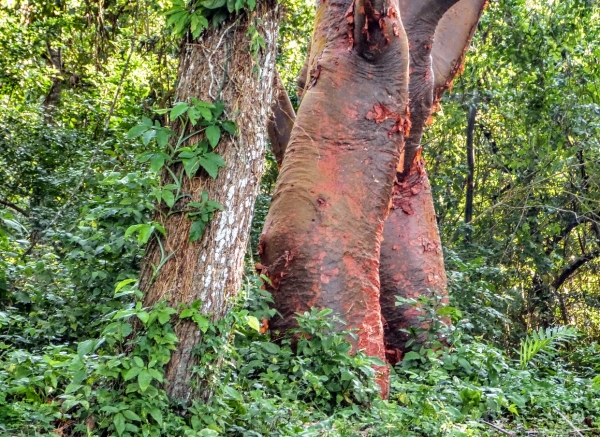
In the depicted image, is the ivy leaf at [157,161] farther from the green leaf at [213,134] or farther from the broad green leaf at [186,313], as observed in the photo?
the broad green leaf at [186,313]

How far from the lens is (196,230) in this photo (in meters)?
3.54

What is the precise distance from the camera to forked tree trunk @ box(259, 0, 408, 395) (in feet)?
17.1

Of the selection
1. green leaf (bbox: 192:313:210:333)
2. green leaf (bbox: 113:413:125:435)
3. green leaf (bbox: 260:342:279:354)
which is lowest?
green leaf (bbox: 113:413:125:435)

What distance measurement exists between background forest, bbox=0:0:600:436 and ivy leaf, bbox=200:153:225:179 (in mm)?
247

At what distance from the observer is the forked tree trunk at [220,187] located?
3549mm

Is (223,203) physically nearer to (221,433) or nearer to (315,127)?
(221,433)

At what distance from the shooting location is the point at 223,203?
3.64 meters

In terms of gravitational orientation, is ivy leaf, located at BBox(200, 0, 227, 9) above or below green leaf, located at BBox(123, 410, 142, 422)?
above

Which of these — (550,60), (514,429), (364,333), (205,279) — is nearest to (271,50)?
(205,279)

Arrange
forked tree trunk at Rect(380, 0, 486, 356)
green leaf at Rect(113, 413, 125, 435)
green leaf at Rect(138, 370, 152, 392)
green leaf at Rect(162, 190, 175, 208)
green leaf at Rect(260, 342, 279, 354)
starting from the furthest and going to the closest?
1. forked tree trunk at Rect(380, 0, 486, 356)
2. green leaf at Rect(260, 342, 279, 354)
3. green leaf at Rect(162, 190, 175, 208)
4. green leaf at Rect(138, 370, 152, 392)
5. green leaf at Rect(113, 413, 125, 435)

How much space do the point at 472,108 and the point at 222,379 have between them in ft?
26.8

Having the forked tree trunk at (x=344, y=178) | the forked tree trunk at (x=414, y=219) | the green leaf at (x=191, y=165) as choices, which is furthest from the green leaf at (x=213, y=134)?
the forked tree trunk at (x=414, y=219)

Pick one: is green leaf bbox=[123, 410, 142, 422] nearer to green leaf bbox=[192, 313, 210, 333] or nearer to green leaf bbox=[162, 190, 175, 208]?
green leaf bbox=[192, 313, 210, 333]

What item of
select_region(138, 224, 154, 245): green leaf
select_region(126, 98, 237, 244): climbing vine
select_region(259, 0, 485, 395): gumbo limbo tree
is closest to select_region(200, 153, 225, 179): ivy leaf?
select_region(126, 98, 237, 244): climbing vine
